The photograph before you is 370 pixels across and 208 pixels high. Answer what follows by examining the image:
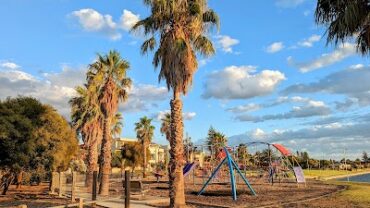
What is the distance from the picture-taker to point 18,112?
87.2 ft

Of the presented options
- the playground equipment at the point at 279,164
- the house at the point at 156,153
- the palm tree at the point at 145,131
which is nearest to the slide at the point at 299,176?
the playground equipment at the point at 279,164

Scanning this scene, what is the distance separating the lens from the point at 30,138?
2645 centimetres

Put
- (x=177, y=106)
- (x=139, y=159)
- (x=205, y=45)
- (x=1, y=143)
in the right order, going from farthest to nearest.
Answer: (x=139, y=159) < (x=1, y=143) < (x=205, y=45) < (x=177, y=106)

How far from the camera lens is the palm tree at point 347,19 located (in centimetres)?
1051

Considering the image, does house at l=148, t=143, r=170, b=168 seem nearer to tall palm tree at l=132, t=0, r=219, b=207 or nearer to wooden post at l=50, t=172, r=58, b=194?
wooden post at l=50, t=172, r=58, b=194

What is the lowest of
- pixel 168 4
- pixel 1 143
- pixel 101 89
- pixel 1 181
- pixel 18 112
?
pixel 1 181

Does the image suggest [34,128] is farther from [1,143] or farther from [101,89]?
[101,89]

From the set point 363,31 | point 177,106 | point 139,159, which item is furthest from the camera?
point 139,159

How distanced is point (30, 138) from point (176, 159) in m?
13.4

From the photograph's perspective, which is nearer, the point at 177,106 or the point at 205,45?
the point at 177,106

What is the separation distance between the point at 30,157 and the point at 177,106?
44.8 feet

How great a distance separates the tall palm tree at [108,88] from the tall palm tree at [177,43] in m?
9.40

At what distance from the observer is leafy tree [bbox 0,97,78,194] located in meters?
25.3

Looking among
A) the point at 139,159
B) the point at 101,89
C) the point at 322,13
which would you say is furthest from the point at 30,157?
the point at 139,159
